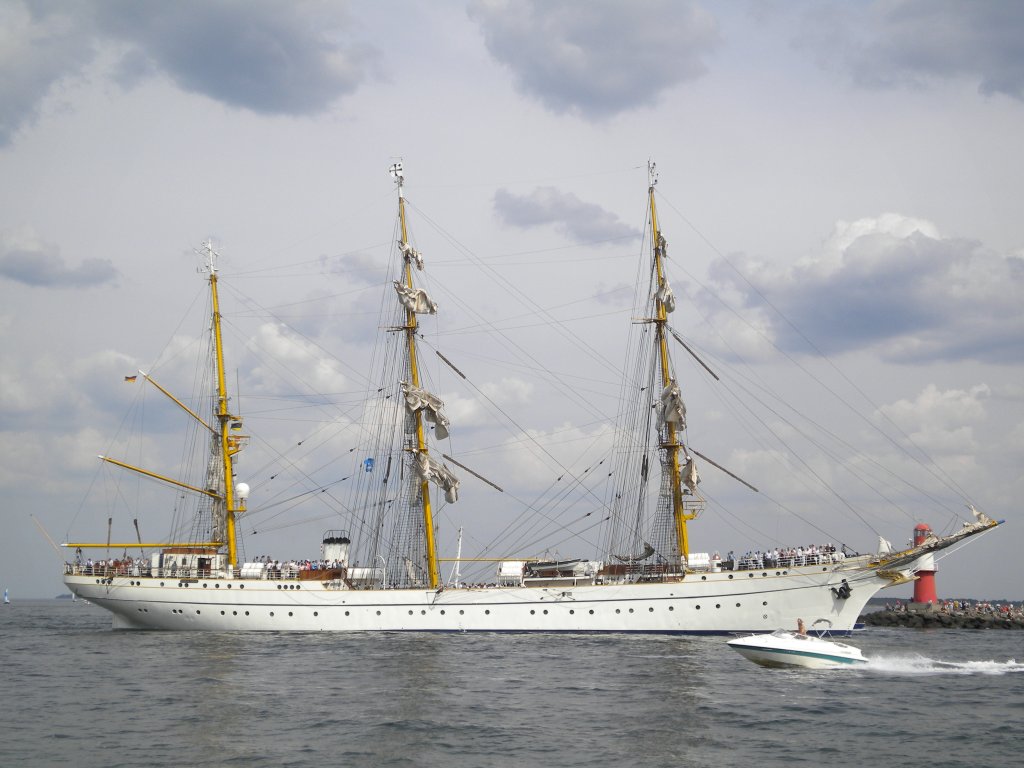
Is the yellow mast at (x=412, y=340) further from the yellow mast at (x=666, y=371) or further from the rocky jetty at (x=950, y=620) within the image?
the rocky jetty at (x=950, y=620)

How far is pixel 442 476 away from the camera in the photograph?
206 feet

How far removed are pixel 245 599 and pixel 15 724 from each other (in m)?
29.1

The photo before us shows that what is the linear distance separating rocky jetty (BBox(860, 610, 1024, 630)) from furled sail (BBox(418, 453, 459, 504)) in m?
38.6

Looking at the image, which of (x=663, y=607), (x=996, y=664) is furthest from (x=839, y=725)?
(x=663, y=607)

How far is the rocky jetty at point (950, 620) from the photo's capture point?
3022 inches

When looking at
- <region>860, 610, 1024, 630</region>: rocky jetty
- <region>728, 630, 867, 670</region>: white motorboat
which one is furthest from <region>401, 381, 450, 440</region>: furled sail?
<region>860, 610, 1024, 630</region>: rocky jetty

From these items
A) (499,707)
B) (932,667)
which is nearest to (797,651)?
(932,667)

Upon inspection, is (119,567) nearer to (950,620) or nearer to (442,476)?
(442,476)

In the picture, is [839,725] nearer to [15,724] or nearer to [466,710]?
[466,710]

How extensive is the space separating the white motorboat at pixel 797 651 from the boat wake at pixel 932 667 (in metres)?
2.27

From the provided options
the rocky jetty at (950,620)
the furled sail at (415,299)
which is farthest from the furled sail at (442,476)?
the rocky jetty at (950,620)

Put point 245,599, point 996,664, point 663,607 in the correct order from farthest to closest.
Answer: point 245,599
point 663,607
point 996,664

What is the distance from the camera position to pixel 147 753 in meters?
26.2

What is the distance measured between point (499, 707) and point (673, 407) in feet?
102
